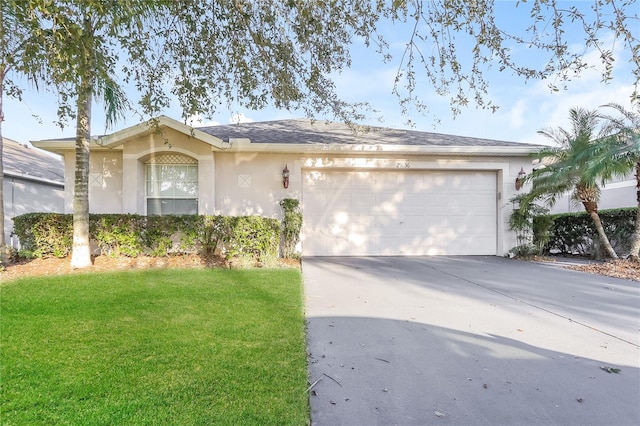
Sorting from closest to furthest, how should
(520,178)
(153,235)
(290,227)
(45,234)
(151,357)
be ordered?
(151,357), (45,234), (153,235), (290,227), (520,178)

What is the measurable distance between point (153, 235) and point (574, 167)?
32.3 ft

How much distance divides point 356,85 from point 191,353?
517cm

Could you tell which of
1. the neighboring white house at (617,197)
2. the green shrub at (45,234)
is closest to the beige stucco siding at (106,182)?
the green shrub at (45,234)

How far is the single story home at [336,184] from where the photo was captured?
837 centimetres

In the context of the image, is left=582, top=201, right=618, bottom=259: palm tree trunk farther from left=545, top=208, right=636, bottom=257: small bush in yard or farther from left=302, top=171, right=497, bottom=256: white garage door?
left=302, top=171, right=497, bottom=256: white garage door

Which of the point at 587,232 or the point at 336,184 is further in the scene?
the point at 587,232

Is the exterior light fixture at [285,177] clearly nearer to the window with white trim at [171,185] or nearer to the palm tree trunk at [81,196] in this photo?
the window with white trim at [171,185]

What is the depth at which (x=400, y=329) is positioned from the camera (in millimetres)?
3543

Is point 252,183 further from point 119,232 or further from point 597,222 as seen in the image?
point 597,222

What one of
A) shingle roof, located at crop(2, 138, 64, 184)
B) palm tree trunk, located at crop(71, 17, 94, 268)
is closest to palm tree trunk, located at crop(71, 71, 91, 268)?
palm tree trunk, located at crop(71, 17, 94, 268)

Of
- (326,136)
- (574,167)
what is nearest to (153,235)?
(326,136)

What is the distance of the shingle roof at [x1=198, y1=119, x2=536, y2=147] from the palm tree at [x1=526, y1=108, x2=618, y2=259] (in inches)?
51.2

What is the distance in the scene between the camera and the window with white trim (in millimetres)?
8539

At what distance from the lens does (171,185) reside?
861 cm
